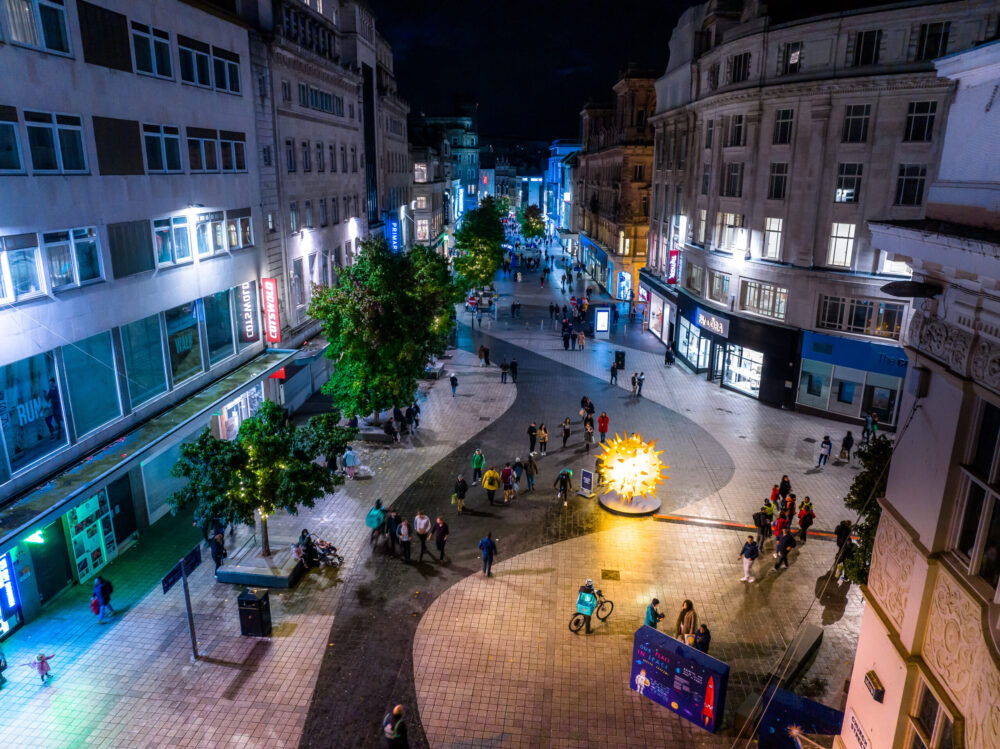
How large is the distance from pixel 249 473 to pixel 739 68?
3014 cm

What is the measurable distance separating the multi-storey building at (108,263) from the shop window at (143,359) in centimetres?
6

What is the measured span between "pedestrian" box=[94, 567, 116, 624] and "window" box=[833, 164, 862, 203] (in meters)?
30.5

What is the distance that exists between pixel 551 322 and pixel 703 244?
54.4ft

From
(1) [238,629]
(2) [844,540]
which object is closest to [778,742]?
(2) [844,540]

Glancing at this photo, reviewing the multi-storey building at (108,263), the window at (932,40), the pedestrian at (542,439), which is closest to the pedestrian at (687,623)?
the pedestrian at (542,439)

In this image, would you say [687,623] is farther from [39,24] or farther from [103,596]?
[39,24]

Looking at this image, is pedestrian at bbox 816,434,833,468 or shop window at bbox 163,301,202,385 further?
pedestrian at bbox 816,434,833,468

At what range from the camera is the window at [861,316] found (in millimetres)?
28312

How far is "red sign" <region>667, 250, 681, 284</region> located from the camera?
41.2 metres

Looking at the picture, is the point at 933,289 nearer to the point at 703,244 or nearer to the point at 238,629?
the point at 238,629

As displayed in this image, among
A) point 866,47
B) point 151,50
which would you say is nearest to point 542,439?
point 151,50

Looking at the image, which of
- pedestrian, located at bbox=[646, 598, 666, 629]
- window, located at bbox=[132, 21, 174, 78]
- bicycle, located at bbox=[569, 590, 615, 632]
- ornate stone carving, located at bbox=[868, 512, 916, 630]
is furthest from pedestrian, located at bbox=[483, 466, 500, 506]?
window, located at bbox=[132, 21, 174, 78]

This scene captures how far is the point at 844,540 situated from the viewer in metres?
17.9

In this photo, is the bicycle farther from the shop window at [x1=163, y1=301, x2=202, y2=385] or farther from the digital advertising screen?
the shop window at [x1=163, y1=301, x2=202, y2=385]
